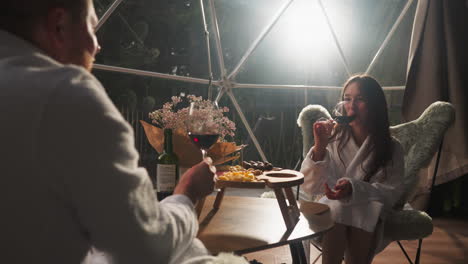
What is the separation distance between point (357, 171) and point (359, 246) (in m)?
0.41

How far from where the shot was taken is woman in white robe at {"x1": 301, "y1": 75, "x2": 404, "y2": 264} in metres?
1.95

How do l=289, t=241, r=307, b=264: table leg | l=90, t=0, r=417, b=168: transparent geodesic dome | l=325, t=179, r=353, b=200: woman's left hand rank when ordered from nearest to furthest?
l=289, t=241, r=307, b=264: table leg
l=325, t=179, r=353, b=200: woman's left hand
l=90, t=0, r=417, b=168: transparent geodesic dome

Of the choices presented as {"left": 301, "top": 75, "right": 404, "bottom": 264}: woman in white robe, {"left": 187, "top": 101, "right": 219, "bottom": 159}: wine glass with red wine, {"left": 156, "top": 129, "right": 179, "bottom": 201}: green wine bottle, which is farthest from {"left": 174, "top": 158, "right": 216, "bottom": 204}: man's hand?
{"left": 301, "top": 75, "right": 404, "bottom": 264}: woman in white robe

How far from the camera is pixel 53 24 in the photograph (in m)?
0.67

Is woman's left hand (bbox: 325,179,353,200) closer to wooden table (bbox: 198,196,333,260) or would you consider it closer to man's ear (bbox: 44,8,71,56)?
wooden table (bbox: 198,196,333,260)

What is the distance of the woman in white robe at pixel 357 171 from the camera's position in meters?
1.95

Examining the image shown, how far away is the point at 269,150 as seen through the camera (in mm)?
4883

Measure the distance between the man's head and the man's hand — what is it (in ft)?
1.12

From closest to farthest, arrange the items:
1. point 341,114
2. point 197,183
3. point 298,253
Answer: point 197,183 < point 298,253 < point 341,114

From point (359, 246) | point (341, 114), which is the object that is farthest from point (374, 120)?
point (359, 246)

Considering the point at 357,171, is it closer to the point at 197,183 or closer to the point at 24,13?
the point at 197,183

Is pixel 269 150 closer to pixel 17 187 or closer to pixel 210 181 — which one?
pixel 210 181

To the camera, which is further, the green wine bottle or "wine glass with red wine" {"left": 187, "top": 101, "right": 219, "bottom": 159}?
the green wine bottle

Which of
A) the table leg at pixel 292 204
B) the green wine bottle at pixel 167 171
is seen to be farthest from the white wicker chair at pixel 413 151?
the green wine bottle at pixel 167 171
